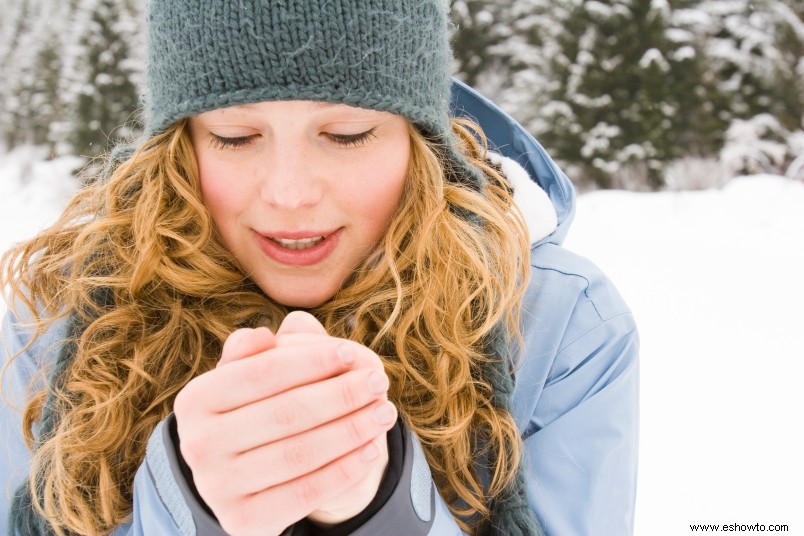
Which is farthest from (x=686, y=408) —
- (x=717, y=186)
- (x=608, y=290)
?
(x=717, y=186)

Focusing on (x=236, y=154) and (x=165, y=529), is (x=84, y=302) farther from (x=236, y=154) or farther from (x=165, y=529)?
(x=165, y=529)

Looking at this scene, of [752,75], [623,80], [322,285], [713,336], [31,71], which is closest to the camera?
[322,285]

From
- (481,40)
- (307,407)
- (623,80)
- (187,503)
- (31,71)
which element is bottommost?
(623,80)

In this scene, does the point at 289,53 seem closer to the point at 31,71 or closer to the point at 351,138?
the point at 351,138

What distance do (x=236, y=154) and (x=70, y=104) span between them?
10357 millimetres

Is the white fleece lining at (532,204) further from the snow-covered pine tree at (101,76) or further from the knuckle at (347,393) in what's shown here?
the snow-covered pine tree at (101,76)

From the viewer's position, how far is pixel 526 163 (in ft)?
6.95

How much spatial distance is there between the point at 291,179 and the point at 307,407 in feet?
1.97

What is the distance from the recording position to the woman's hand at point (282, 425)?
0.92 metres

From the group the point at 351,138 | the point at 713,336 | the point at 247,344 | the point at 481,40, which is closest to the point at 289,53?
the point at 351,138

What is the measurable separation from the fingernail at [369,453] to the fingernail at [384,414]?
53 millimetres

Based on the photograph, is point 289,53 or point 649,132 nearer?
point 289,53

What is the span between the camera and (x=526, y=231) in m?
1.77

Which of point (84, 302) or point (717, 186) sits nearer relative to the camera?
point (84, 302)
